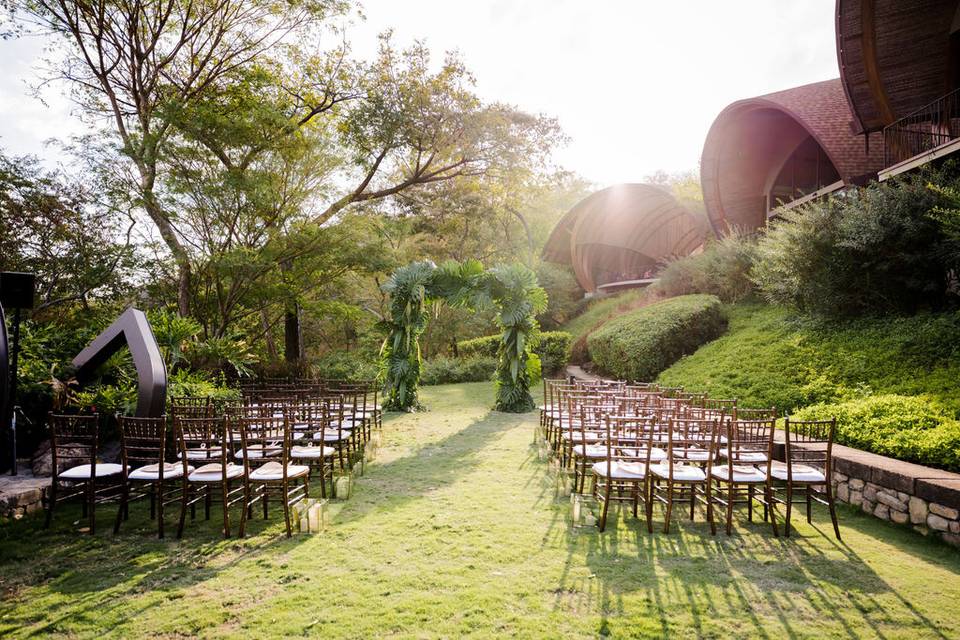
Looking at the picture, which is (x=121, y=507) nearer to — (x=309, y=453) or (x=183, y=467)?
(x=183, y=467)

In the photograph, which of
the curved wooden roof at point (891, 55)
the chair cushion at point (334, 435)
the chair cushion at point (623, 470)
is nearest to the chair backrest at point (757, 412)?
the chair cushion at point (623, 470)

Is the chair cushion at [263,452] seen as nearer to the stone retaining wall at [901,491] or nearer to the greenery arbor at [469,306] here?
the stone retaining wall at [901,491]

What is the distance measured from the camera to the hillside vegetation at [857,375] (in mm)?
5684

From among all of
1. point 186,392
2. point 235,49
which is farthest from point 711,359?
point 235,49

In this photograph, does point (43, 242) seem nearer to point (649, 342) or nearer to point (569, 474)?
point (569, 474)

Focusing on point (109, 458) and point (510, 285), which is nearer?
point (109, 458)

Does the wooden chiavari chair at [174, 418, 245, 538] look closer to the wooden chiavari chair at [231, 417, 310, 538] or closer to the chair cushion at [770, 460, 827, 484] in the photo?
the wooden chiavari chair at [231, 417, 310, 538]

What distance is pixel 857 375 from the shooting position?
8.11 meters

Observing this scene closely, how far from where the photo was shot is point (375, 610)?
312cm

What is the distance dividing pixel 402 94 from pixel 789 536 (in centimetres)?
1507

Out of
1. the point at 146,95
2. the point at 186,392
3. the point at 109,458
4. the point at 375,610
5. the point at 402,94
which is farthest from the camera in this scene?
the point at 402,94

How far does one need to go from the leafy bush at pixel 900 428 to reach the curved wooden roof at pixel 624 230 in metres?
A: 19.7

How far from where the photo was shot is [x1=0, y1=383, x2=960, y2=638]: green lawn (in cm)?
297

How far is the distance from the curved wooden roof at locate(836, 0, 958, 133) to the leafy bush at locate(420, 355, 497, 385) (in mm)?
12869
